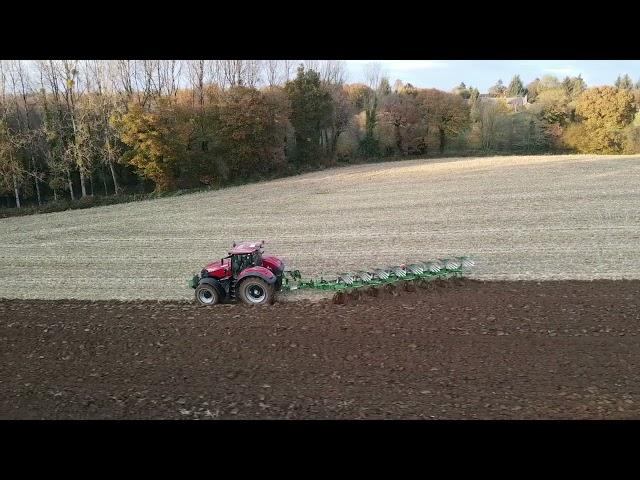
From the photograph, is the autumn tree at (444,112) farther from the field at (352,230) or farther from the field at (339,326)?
the field at (339,326)

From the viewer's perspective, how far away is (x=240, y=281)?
11.5m

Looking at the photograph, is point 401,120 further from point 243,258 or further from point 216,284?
point 216,284

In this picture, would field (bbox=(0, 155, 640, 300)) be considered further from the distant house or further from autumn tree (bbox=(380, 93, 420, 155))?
the distant house

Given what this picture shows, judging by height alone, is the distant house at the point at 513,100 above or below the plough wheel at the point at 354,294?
above

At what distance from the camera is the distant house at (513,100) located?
5178 centimetres

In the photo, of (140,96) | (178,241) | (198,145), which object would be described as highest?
(140,96)

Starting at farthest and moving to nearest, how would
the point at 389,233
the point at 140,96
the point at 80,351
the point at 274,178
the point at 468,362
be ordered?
the point at 140,96 → the point at 274,178 → the point at 389,233 → the point at 80,351 → the point at 468,362

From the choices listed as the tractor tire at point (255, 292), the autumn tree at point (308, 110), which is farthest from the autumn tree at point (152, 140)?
the tractor tire at point (255, 292)

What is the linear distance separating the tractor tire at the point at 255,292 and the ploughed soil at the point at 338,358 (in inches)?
14.1

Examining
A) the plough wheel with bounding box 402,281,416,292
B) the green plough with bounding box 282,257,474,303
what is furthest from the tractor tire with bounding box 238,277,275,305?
the plough wheel with bounding box 402,281,416,292

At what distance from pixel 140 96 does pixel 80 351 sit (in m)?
38.4

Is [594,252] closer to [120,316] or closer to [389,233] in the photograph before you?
[389,233]

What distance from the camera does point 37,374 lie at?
7332 mm

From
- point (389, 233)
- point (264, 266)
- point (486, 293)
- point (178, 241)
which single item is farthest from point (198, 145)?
point (486, 293)
